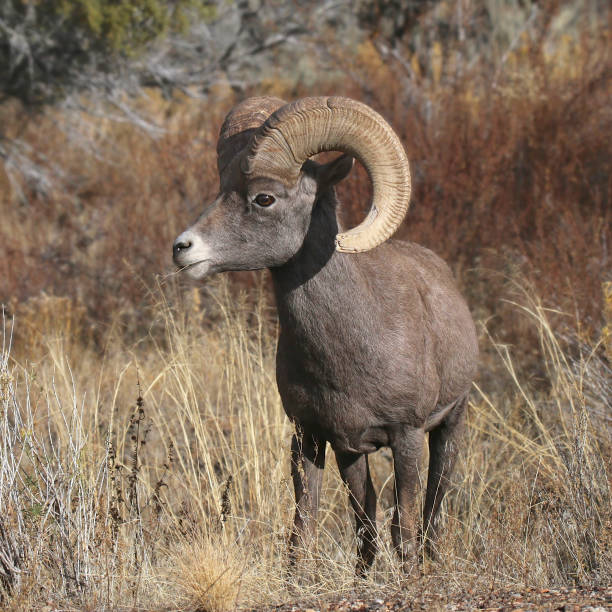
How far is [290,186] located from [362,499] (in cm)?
169

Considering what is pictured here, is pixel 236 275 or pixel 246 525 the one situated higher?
pixel 236 275

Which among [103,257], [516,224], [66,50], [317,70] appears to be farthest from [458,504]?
[317,70]


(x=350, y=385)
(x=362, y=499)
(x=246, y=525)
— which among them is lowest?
(x=246, y=525)

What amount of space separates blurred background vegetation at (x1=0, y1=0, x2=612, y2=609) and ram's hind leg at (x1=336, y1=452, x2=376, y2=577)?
0.14m

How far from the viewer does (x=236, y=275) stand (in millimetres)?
8578

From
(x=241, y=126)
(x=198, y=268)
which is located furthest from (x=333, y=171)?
(x=198, y=268)

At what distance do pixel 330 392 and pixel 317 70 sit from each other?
1116cm

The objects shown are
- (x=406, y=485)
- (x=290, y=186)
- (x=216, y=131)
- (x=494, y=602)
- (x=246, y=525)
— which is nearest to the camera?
(x=494, y=602)

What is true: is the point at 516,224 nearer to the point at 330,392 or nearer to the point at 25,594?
the point at 330,392

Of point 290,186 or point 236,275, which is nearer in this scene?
point 290,186

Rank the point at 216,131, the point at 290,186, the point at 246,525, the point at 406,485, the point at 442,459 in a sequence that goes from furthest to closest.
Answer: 1. the point at 216,131
2. the point at 442,459
3. the point at 246,525
4. the point at 406,485
5. the point at 290,186

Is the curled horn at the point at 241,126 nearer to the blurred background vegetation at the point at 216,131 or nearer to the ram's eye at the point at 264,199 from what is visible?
the ram's eye at the point at 264,199

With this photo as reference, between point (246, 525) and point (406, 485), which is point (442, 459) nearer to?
point (406, 485)

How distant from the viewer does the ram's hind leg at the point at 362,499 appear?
4.59 metres
